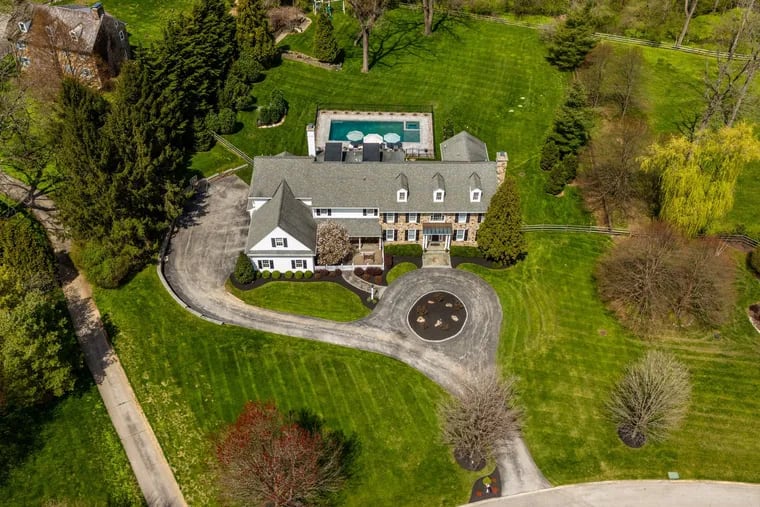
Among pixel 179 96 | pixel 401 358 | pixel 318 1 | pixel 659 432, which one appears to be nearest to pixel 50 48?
pixel 179 96

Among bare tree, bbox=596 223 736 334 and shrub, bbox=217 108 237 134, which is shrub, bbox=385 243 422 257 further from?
shrub, bbox=217 108 237 134

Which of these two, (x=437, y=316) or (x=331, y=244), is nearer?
(x=437, y=316)

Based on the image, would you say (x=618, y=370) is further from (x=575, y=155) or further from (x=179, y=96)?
(x=179, y=96)

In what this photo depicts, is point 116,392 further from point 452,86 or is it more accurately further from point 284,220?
point 452,86

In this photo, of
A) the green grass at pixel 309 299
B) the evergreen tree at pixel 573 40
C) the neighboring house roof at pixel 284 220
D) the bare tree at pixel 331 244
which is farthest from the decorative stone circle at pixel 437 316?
the evergreen tree at pixel 573 40

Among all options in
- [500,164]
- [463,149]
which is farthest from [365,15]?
[500,164]

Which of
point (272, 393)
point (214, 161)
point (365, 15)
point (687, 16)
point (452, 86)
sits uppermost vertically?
point (365, 15)
